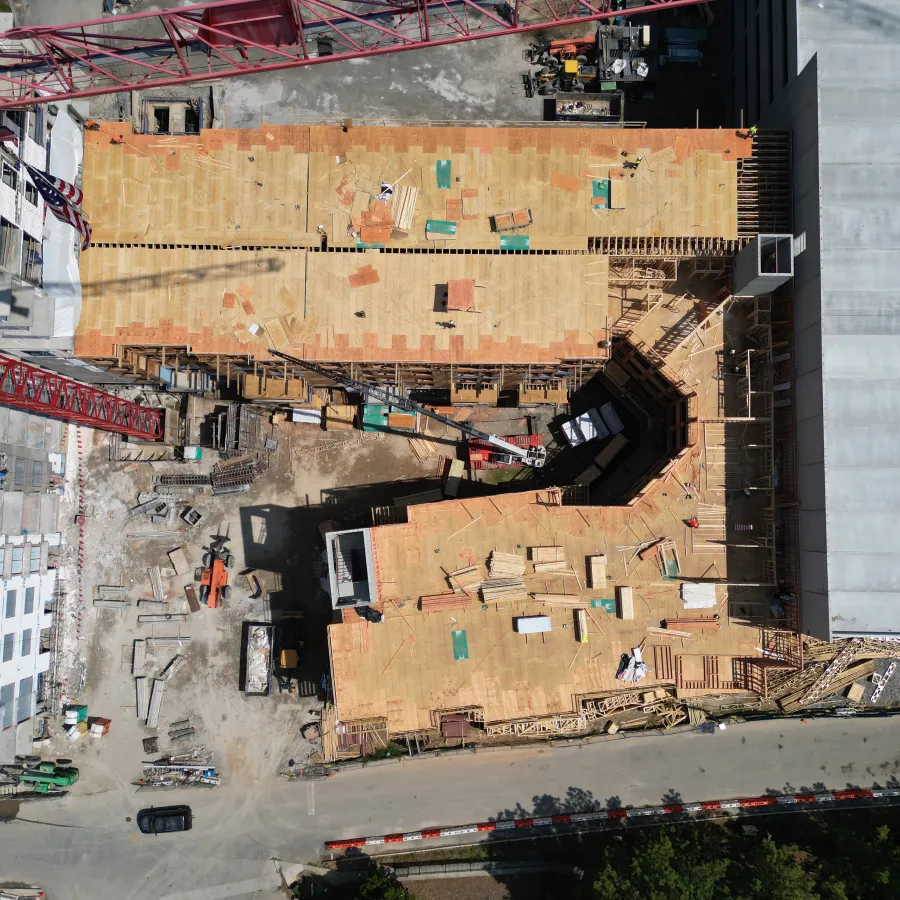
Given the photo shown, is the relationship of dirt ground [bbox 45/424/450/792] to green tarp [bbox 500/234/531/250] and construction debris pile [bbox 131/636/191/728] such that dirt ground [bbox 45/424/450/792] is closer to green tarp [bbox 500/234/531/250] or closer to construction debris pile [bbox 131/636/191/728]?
construction debris pile [bbox 131/636/191/728]

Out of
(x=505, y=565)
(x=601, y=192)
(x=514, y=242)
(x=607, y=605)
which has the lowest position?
(x=607, y=605)

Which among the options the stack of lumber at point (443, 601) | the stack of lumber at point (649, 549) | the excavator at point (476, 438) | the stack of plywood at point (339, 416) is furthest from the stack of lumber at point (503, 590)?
the stack of plywood at point (339, 416)

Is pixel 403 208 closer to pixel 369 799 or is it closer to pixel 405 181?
Result: pixel 405 181

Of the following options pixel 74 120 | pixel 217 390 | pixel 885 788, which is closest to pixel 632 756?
A: pixel 885 788

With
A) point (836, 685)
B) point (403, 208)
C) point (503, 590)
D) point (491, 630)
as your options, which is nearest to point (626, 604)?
point (503, 590)

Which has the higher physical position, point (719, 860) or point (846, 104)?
point (846, 104)

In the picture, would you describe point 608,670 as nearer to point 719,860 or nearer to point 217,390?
point 719,860
